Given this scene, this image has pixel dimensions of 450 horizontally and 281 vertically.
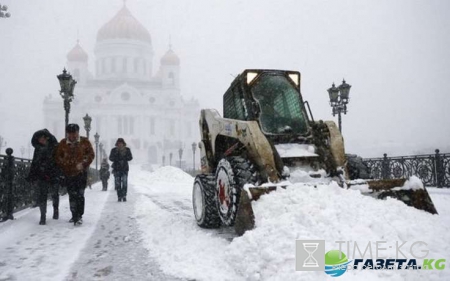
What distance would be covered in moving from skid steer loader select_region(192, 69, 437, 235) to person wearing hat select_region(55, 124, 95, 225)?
208cm

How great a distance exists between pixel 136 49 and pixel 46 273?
3711 inches

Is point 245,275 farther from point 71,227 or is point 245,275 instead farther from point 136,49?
point 136,49

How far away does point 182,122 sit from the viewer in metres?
99.6

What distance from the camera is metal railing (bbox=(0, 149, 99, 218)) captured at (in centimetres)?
712

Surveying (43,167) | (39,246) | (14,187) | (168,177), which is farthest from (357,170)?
(168,177)

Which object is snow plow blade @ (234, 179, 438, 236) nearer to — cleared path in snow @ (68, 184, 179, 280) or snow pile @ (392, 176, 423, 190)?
snow pile @ (392, 176, 423, 190)

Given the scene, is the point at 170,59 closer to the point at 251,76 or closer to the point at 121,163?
the point at 121,163

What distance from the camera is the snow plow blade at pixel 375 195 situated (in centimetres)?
419

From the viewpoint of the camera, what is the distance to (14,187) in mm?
7719

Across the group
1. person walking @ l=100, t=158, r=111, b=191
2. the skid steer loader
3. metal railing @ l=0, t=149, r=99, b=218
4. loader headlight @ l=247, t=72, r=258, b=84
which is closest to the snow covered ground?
the skid steer loader

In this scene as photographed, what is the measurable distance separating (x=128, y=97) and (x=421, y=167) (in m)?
83.7

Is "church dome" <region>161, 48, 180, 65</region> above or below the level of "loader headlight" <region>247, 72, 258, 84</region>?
above

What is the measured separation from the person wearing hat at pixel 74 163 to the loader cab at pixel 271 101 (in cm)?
291

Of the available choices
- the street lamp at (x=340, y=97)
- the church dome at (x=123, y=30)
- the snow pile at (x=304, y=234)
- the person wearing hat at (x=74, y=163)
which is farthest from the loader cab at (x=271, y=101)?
the church dome at (x=123, y=30)
